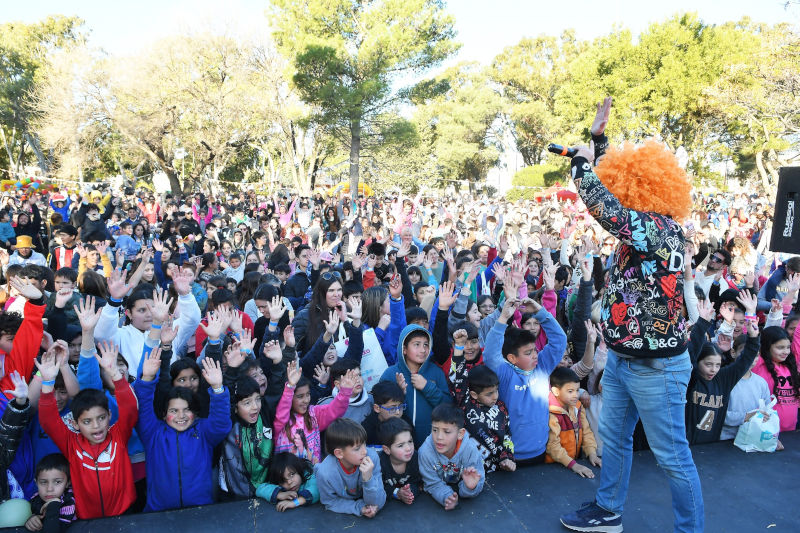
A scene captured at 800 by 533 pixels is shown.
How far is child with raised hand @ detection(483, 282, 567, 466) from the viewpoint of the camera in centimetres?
358

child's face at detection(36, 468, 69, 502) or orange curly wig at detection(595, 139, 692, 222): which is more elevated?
orange curly wig at detection(595, 139, 692, 222)

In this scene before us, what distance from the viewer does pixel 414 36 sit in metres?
21.9

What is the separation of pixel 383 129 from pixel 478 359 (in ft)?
68.2

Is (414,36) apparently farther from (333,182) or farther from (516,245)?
(333,182)

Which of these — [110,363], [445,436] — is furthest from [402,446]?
[110,363]

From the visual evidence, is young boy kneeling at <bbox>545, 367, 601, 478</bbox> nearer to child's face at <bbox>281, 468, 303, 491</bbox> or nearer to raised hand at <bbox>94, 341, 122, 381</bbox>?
child's face at <bbox>281, 468, 303, 491</bbox>

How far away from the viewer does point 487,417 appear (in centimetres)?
346

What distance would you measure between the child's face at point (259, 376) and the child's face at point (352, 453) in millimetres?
710

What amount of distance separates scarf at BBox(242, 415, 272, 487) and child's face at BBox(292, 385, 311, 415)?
247 millimetres

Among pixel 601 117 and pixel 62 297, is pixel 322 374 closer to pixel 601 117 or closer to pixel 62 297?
pixel 62 297

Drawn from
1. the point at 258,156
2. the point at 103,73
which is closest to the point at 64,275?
the point at 103,73

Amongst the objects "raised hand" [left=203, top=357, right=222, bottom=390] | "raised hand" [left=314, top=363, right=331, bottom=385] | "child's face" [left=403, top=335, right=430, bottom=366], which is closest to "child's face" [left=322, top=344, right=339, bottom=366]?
"raised hand" [left=314, top=363, right=331, bottom=385]

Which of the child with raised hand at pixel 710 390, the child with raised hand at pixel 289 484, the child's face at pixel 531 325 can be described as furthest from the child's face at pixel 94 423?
the child with raised hand at pixel 710 390

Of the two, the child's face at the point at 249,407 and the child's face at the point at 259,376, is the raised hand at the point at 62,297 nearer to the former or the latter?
the child's face at the point at 259,376
